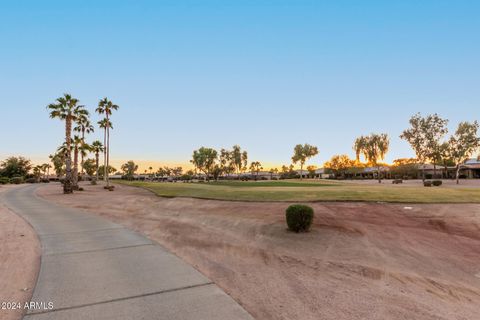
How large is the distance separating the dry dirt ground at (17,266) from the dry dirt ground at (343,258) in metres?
3.96

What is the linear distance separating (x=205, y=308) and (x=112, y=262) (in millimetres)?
4098

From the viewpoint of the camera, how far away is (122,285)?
6.47 metres

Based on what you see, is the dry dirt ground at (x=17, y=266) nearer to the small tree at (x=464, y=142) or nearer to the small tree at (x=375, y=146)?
the small tree at (x=464, y=142)

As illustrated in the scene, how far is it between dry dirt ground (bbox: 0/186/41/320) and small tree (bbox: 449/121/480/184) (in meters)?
59.9

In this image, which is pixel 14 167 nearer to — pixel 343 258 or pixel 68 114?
pixel 68 114

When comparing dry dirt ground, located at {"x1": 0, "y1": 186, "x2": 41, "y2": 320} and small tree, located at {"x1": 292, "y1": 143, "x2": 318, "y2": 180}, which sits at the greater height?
small tree, located at {"x1": 292, "y1": 143, "x2": 318, "y2": 180}

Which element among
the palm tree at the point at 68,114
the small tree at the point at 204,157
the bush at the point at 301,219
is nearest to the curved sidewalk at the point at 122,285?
the bush at the point at 301,219

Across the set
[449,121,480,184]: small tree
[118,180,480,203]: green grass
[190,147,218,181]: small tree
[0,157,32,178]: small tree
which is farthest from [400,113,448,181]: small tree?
[0,157,32,178]: small tree

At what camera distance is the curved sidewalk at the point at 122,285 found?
17.2 ft

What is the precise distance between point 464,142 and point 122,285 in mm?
60826

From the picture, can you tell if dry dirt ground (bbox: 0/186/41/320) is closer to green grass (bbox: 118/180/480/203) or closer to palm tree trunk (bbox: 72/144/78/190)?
green grass (bbox: 118/180/480/203)

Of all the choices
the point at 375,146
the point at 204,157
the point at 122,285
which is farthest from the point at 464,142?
the point at 204,157

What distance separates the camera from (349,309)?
5.86 m

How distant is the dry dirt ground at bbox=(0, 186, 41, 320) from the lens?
606 cm
